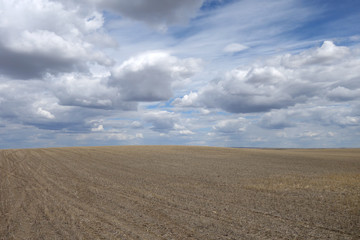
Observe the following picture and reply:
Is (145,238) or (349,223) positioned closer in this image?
(145,238)

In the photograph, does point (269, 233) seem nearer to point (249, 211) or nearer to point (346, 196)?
point (249, 211)

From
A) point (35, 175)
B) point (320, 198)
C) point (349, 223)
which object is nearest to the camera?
point (349, 223)

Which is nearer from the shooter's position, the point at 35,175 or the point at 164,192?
the point at 164,192

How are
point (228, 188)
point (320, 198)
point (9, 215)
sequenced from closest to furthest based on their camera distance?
1. point (9, 215)
2. point (320, 198)
3. point (228, 188)

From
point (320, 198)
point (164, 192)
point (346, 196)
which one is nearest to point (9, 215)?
point (164, 192)

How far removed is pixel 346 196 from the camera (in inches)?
624

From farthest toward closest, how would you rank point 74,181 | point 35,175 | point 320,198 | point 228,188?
point 35,175
point 74,181
point 228,188
point 320,198

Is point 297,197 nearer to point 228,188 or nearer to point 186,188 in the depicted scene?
point 228,188

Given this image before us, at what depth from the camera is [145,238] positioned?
945cm

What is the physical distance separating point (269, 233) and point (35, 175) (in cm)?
2112

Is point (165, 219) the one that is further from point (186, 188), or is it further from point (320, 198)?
point (320, 198)

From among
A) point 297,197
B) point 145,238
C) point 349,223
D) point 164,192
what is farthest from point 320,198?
point 145,238

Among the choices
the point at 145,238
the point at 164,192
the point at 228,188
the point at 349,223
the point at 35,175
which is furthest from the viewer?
the point at 35,175

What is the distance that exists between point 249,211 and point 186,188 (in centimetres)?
666
